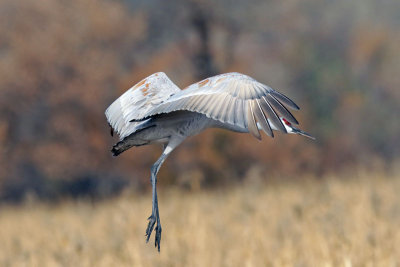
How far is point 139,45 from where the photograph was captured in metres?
20.6

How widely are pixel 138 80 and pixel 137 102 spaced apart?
13391 millimetres

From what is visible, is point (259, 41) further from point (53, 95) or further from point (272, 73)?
point (53, 95)

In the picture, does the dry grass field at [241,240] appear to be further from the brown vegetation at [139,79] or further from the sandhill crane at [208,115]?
the brown vegetation at [139,79]

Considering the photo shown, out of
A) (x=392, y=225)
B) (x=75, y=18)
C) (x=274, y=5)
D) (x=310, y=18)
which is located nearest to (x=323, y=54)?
(x=310, y=18)

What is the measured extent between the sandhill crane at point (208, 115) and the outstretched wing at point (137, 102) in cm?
8

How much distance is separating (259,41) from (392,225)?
53.1ft

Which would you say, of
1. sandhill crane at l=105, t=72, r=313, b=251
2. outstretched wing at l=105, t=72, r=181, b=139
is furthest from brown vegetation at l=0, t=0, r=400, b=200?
sandhill crane at l=105, t=72, r=313, b=251

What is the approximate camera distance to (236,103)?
3645 millimetres

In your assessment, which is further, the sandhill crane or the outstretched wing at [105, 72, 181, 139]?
the outstretched wing at [105, 72, 181, 139]

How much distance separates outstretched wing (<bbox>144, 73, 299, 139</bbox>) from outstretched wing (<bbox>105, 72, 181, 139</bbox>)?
43cm

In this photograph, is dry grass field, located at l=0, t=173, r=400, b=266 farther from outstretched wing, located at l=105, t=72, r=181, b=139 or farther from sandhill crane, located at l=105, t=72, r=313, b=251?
sandhill crane, located at l=105, t=72, r=313, b=251

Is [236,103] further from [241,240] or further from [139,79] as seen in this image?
Result: [139,79]

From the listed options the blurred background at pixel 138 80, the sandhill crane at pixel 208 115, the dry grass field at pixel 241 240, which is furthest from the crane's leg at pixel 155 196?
the blurred background at pixel 138 80

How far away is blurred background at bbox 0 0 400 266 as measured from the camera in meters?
18.0
